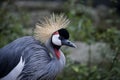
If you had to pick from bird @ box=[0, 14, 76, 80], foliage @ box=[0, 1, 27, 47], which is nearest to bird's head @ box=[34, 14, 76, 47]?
bird @ box=[0, 14, 76, 80]

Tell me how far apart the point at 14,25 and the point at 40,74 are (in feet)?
6.09

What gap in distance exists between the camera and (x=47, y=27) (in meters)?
4.57

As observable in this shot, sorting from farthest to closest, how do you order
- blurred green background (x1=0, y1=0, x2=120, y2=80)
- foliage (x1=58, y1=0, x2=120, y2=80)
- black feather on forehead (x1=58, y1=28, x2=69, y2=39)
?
blurred green background (x1=0, y1=0, x2=120, y2=80) < foliage (x1=58, y1=0, x2=120, y2=80) < black feather on forehead (x1=58, y1=28, x2=69, y2=39)

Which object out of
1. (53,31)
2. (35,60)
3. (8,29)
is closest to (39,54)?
(35,60)

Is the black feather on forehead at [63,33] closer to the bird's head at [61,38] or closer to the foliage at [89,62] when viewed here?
the bird's head at [61,38]

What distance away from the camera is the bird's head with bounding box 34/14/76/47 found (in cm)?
446

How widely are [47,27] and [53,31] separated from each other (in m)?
0.08

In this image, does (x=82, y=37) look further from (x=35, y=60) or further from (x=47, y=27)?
(x=35, y=60)

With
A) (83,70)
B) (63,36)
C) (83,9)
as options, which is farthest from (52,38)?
(83,9)

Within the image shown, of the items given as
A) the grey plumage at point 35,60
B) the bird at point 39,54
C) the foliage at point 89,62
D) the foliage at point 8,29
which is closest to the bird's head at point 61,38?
the bird at point 39,54

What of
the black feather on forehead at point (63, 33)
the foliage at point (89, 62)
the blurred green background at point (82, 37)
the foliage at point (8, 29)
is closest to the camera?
the black feather on forehead at point (63, 33)

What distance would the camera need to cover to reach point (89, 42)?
579 centimetres

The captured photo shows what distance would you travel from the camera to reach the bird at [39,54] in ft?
14.6

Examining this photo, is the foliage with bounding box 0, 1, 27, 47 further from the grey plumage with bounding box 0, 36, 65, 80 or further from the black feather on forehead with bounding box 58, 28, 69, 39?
the black feather on forehead with bounding box 58, 28, 69, 39
